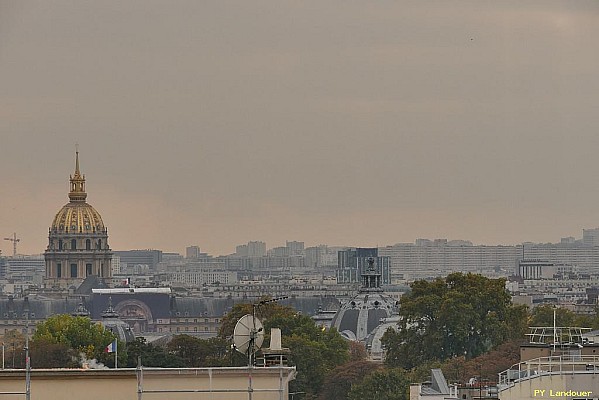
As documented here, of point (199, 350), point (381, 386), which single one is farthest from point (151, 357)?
point (199, 350)

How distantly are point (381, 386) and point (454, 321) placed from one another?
25.9 m

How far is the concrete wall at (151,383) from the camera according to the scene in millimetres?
39562

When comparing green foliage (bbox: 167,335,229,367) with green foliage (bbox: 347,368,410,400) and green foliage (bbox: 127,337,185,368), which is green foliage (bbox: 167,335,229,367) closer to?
green foliage (bbox: 127,337,185,368)

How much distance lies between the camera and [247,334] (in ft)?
Result: 147

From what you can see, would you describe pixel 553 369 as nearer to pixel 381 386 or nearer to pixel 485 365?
pixel 485 365

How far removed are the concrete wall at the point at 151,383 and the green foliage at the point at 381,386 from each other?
70.0 meters

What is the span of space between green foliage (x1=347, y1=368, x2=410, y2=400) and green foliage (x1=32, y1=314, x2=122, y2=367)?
12564mm

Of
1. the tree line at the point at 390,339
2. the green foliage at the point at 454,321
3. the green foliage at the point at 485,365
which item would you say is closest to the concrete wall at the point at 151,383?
the green foliage at the point at 485,365

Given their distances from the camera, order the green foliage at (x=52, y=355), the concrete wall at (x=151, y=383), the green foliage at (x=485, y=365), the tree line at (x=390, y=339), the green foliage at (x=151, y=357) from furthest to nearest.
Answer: the tree line at (x=390, y=339), the green foliage at (x=52, y=355), the green foliage at (x=151, y=357), the green foliage at (x=485, y=365), the concrete wall at (x=151, y=383)

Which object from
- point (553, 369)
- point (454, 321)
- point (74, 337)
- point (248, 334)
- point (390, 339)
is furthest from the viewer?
point (390, 339)

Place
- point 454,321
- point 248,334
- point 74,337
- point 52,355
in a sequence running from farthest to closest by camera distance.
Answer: point 74,337 < point 454,321 < point 52,355 < point 248,334

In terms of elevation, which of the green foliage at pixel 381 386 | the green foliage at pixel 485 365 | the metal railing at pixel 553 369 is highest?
the green foliage at pixel 485 365

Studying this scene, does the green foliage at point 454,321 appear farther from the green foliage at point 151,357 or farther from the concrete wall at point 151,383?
the concrete wall at point 151,383

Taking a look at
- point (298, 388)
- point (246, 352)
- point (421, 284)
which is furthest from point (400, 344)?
point (246, 352)
